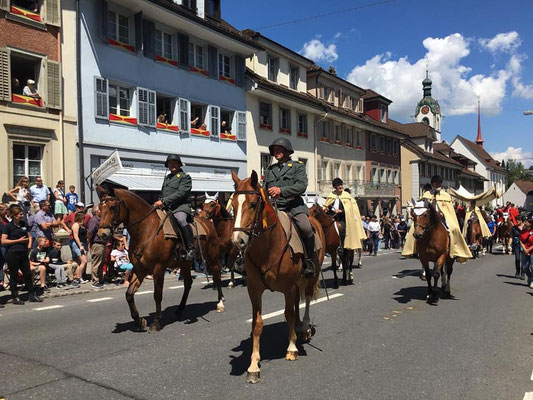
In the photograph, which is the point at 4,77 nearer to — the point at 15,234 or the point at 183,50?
the point at 15,234

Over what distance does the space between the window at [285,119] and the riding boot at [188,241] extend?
22.8m

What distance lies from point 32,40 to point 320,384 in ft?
55.1

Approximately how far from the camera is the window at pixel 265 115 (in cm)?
2866

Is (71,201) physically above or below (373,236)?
above

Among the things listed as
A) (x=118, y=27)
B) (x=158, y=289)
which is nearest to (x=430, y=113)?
(x=118, y=27)

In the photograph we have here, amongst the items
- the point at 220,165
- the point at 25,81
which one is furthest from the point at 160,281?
the point at 220,165

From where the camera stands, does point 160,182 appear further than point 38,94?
Yes

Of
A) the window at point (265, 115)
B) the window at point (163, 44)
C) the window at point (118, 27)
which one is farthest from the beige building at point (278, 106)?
the window at point (118, 27)

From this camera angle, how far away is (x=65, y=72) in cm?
Answer: 1770

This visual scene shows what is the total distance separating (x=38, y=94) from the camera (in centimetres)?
1672

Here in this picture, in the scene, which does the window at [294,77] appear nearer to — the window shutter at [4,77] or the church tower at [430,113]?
the window shutter at [4,77]

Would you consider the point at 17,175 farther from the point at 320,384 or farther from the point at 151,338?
the point at 320,384

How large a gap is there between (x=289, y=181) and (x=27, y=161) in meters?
13.8

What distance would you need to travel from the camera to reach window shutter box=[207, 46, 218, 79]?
24.5 meters
